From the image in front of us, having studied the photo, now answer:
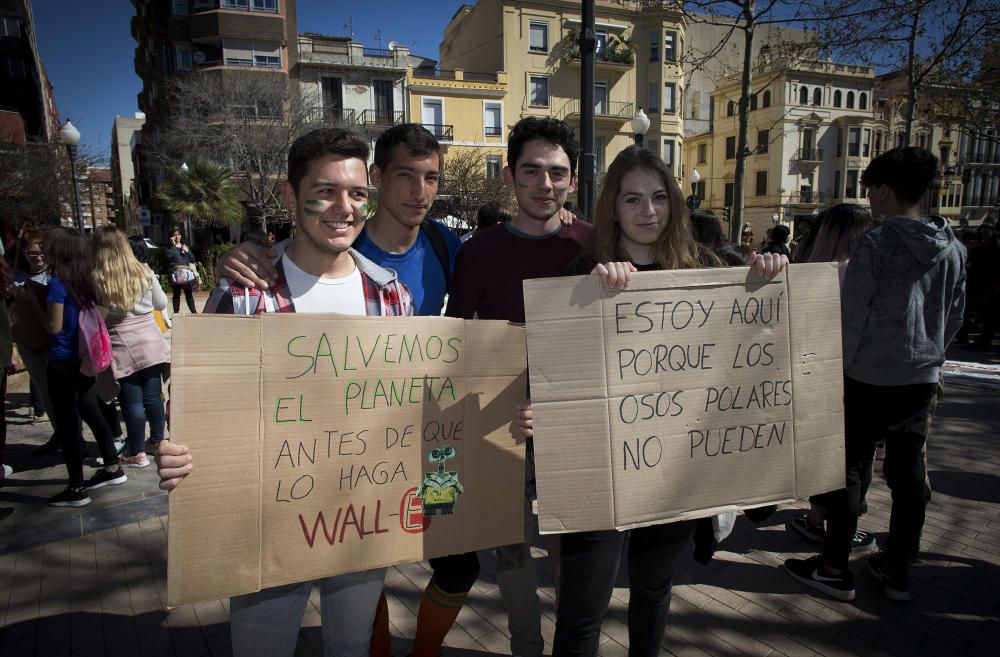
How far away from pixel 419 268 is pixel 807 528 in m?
2.97

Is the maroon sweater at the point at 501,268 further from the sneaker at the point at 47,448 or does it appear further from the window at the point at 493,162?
the window at the point at 493,162

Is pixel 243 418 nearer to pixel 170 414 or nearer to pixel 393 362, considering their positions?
pixel 170 414

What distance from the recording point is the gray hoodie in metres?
2.60

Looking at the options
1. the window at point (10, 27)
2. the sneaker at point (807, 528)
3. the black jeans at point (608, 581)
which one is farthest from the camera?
the window at point (10, 27)

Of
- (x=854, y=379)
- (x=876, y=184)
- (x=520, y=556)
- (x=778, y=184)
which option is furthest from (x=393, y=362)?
(x=778, y=184)

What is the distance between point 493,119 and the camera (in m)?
33.3

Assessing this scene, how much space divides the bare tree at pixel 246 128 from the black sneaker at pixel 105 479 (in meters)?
20.9

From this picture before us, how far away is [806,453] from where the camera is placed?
2010 millimetres

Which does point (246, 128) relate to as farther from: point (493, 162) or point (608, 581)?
point (608, 581)

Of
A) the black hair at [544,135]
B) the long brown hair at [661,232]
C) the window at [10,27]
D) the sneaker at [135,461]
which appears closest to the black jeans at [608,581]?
the long brown hair at [661,232]

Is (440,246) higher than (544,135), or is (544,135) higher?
(544,135)

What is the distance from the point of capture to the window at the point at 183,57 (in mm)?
30236

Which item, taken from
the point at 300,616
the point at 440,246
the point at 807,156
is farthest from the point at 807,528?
the point at 807,156

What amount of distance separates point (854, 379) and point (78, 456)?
5.09 m
